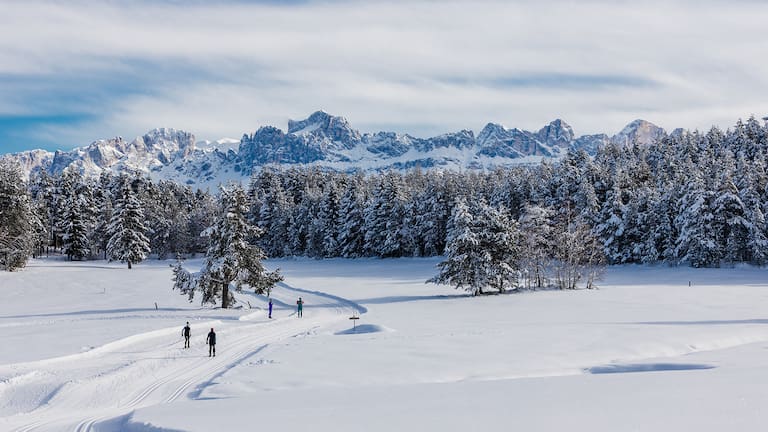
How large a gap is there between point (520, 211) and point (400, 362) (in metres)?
67.3

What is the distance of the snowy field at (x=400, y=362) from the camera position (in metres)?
10.6

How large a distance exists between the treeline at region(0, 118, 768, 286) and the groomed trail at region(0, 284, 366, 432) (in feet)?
51.5

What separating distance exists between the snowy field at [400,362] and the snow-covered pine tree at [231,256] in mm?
2140

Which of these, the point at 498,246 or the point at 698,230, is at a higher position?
Answer: the point at 698,230

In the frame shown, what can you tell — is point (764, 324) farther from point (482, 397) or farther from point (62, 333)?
point (62, 333)

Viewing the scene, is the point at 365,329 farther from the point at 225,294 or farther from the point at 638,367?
the point at 225,294

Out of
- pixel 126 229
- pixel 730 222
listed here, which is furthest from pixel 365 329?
pixel 126 229

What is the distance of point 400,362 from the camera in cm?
1931

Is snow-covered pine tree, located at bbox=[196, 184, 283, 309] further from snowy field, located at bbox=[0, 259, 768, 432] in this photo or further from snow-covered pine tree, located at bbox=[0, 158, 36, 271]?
snow-covered pine tree, located at bbox=[0, 158, 36, 271]

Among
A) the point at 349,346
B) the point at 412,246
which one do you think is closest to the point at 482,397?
the point at 349,346

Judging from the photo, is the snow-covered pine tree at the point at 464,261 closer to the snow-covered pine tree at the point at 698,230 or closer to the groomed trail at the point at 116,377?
the groomed trail at the point at 116,377

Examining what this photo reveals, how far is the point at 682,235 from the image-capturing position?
5997 cm

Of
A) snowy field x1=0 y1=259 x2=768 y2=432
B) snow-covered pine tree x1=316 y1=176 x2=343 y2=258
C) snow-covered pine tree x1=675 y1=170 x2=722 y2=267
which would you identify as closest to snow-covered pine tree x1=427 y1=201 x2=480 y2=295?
snowy field x1=0 y1=259 x2=768 y2=432

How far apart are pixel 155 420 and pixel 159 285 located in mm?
48210
